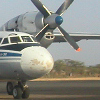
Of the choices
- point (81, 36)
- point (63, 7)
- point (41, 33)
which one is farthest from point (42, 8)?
point (81, 36)

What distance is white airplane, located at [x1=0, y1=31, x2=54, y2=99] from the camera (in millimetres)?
15430

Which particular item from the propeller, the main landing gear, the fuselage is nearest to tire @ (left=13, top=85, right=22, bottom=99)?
the main landing gear

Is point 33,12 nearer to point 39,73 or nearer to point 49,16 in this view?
point 49,16

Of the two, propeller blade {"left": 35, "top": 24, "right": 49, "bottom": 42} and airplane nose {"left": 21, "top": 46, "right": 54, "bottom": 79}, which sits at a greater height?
propeller blade {"left": 35, "top": 24, "right": 49, "bottom": 42}

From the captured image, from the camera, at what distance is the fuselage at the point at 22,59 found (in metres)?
15.4

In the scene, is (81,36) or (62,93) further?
(81,36)

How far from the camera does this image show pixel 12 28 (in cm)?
2388

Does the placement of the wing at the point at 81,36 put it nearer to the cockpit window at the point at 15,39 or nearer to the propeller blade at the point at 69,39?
the propeller blade at the point at 69,39

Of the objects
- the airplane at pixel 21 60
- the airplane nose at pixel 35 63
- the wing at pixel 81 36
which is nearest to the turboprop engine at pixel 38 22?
the wing at pixel 81 36

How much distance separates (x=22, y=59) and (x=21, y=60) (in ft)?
0.20

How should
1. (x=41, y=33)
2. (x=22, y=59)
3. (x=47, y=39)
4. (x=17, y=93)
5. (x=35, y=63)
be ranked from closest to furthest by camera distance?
(x=35, y=63) < (x=22, y=59) < (x=17, y=93) < (x=41, y=33) < (x=47, y=39)

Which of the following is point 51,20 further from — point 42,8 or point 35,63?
point 35,63

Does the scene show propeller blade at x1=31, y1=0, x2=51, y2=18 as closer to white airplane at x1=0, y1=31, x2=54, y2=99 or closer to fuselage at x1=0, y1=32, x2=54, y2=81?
white airplane at x1=0, y1=31, x2=54, y2=99

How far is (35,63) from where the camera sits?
15.4 metres
